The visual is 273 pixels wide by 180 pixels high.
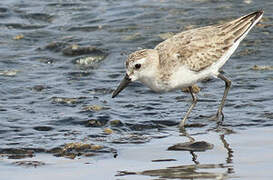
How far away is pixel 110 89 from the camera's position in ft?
41.2

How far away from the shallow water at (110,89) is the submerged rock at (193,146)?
0.13 meters

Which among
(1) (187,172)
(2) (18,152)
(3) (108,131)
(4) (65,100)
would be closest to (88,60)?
(4) (65,100)

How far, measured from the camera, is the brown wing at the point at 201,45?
10.8 meters

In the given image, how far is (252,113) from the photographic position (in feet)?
35.9

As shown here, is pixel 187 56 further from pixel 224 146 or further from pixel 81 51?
pixel 81 51

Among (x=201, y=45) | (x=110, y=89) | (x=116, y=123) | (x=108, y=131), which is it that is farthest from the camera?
(x=110, y=89)

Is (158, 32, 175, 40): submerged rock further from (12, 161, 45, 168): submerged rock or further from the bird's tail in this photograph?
(12, 161, 45, 168): submerged rock

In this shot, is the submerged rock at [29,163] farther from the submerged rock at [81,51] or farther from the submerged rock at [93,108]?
the submerged rock at [81,51]

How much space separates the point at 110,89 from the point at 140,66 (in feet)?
6.94

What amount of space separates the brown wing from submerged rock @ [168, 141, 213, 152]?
63.9 inches

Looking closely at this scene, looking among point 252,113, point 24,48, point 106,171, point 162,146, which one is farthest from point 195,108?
point 24,48

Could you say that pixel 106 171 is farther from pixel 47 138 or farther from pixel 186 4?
pixel 186 4

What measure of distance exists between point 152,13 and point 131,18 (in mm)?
497

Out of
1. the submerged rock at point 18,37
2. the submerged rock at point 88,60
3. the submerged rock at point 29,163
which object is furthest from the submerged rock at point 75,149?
the submerged rock at point 18,37
